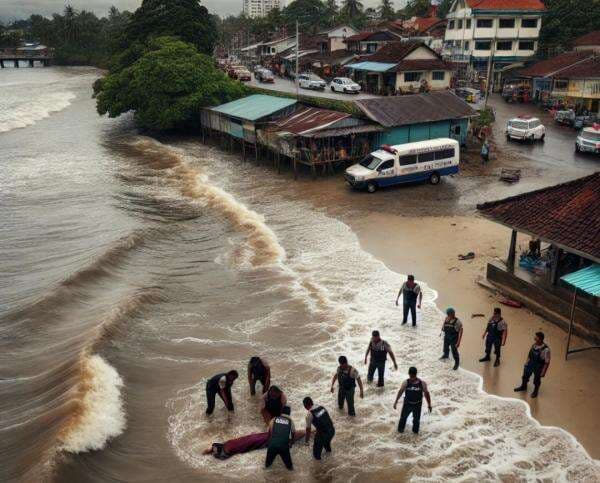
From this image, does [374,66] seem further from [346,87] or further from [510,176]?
[510,176]

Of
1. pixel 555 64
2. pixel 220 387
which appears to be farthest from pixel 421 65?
pixel 220 387

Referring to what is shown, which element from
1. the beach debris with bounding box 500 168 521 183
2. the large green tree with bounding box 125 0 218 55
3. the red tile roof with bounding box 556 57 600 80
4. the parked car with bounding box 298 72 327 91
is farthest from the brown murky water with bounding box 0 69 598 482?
the large green tree with bounding box 125 0 218 55

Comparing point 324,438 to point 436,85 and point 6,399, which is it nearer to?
point 6,399

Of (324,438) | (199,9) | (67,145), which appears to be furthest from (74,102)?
(324,438)

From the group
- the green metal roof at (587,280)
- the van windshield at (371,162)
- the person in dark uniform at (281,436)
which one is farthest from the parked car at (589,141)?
the person in dark uniform at (281,436)

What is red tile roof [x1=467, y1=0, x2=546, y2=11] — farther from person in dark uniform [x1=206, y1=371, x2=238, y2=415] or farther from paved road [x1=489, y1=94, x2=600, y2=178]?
person in dark uniform [x1=206, y1=371, x2=238, y2=415]
